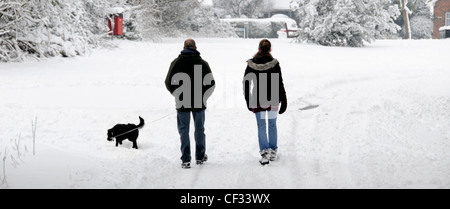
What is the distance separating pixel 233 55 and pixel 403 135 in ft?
41.6

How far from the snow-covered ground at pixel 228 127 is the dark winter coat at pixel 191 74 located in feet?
3.01

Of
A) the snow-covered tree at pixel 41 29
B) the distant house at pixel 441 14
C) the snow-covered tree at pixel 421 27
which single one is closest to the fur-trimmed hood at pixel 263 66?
the snow-covered tree at pixel 41 29

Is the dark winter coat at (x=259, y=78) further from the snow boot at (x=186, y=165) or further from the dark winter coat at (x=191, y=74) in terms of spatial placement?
the snow boot at (x=186, y=165)

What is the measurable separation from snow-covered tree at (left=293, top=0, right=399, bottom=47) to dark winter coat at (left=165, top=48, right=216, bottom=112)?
19.5 metres

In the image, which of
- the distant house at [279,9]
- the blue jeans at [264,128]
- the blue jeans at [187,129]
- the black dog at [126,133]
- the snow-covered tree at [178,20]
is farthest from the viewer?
the distant house at [279,9]

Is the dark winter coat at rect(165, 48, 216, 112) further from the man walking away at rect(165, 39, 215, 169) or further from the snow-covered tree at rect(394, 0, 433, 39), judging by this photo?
the snow-covered tree at rect(394, 0, 433, 39)

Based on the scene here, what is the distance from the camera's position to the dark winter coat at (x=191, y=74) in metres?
6.05

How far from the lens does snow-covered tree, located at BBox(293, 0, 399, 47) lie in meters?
24.7

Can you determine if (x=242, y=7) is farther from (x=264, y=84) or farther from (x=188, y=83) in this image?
(x=188, y=83)

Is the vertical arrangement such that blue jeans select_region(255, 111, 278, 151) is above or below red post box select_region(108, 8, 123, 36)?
below

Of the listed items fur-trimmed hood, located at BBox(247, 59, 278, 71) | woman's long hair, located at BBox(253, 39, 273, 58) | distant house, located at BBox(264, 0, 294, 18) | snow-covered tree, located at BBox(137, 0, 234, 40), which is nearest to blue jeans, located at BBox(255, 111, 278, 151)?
fur-trimmed hood, located at BBox(247, 59, 278, 71)

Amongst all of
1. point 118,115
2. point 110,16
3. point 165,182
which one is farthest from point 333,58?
point 165,182

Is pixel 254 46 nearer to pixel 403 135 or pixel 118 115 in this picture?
pixel 118 115

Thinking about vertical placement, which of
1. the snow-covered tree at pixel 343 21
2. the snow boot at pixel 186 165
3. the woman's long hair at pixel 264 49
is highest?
the snow-covered tree at pixel 343 21
